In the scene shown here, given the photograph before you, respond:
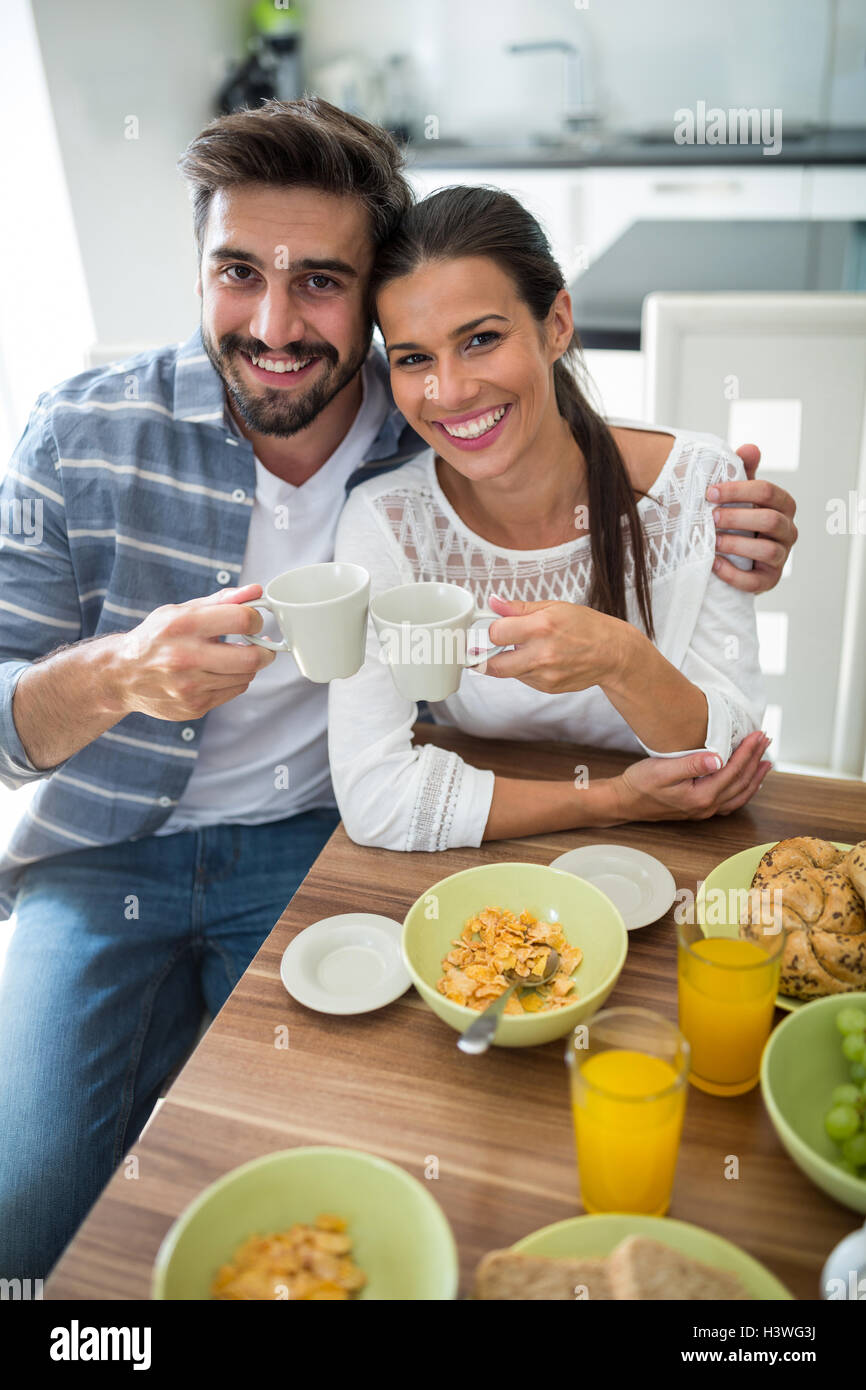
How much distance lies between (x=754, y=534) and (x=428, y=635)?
618 mm

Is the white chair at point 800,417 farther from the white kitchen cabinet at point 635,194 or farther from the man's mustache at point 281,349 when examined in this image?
the white kitchen cabinet at point 635,194

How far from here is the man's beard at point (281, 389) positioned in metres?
1.48

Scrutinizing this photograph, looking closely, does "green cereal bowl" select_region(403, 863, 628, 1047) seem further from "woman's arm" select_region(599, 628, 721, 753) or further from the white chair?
the white chair

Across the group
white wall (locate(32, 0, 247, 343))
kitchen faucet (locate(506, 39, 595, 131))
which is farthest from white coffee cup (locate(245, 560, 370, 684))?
kitchen faucet (locate(506, 39, 595, 131))

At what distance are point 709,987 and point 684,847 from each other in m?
0.36

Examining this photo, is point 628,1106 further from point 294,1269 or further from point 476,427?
point 476,427

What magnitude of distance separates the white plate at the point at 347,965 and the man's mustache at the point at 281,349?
2.58 ft

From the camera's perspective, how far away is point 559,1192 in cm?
82

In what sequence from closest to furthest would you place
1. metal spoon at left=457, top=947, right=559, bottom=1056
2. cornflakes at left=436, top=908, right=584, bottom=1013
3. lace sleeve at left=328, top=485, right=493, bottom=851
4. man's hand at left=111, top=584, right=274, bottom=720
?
metal spoon at left=457, top=947, right=559, bottom=1056 < cornflakes at left=436, top=908, right=584, bottom=1013 < man's hand at left=111, top=584, right=274, bottom=720 < lace sleeve at left=328, top=485, right=493, bottom=851

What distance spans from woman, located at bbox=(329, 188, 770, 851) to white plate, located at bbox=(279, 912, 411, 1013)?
0.15 m

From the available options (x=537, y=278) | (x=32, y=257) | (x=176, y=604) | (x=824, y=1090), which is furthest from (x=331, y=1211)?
(x=32, y=257)

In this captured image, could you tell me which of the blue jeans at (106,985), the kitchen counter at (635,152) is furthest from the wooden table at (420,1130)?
the kitchen counter at (635,152)

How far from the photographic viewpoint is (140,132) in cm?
333

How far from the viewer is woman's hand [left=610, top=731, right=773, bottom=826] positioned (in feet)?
4.01
